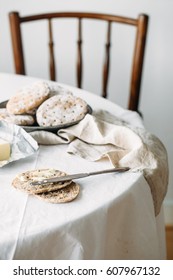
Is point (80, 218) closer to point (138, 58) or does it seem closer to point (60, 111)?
point (60, 111)

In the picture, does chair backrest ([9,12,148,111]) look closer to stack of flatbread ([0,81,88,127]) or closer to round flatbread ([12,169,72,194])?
stack of flatbread ([0,81,88,127])

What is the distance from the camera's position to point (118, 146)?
84 centimetres

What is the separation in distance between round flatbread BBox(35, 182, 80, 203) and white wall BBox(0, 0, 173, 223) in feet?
3.42

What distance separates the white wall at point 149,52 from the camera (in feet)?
5.19

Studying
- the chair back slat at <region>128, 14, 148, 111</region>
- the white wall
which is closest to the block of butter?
the chair back slat at <region>128, 14, 148, 111</region>

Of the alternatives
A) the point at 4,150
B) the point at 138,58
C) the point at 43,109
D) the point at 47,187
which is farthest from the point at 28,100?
the point at 138,58

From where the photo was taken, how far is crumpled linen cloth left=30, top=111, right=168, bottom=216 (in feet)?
2.60

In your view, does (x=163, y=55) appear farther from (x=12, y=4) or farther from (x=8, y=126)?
(x=8, y=126)

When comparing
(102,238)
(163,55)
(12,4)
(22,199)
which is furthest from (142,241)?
(12,4)

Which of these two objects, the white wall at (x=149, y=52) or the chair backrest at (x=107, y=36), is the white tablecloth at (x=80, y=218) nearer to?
the chair backrest at (x=107, y=36)

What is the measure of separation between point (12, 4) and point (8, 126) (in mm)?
951

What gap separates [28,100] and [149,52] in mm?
834

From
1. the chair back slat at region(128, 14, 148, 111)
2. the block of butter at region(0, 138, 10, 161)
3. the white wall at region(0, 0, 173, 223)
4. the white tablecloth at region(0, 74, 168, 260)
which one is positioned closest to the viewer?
the white tablecloth at region(0, 74, 168, 260)
